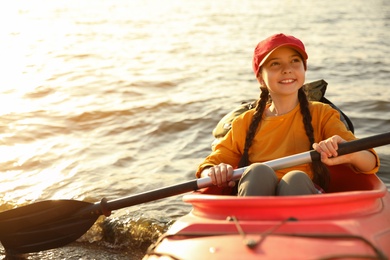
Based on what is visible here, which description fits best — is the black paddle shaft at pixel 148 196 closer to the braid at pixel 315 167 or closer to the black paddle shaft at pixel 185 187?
the black paddle shaft at pixel 185 187

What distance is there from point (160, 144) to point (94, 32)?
7736mm

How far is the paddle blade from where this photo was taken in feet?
13.3

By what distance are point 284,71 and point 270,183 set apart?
694 mm

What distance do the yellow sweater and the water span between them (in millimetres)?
990

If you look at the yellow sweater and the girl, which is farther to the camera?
the yellow sweater

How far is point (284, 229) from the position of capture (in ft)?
8.08

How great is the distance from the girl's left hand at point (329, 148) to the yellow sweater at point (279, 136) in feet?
0.69

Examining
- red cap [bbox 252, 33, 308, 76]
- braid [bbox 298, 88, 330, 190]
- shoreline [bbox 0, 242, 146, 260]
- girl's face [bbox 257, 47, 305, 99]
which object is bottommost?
shoreline [bbox 0, 242, 146, 260]

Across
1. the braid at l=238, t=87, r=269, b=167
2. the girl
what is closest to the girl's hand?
the girl

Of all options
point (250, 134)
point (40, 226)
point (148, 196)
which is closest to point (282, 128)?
point (250, 134)

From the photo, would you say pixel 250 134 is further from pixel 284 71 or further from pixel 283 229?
pixel 283 229

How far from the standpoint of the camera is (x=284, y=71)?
3.44m

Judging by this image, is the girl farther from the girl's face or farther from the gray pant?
the gray pant

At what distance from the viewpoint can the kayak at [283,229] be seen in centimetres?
234
